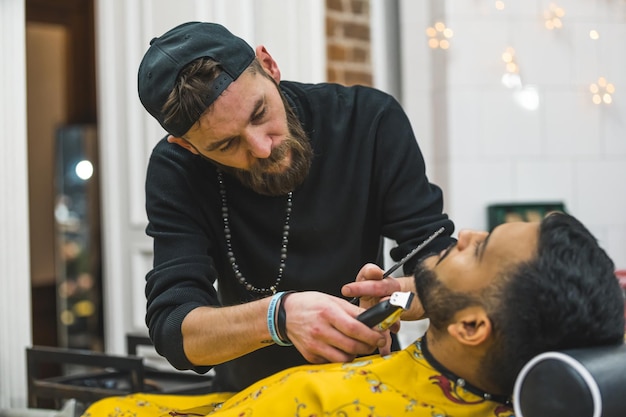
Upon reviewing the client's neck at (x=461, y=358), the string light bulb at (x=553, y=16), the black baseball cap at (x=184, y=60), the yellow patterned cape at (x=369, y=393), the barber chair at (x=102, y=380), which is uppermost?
the string light bulb at (x=553, y=16)

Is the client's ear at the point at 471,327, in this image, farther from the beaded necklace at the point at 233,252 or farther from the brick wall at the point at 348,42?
the brick wall at the point at 348,42

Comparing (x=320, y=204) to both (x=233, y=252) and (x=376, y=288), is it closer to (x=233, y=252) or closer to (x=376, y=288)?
(x=233, y=252)

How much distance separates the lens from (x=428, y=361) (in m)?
1.34

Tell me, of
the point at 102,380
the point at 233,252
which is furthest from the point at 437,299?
the point at 102,380

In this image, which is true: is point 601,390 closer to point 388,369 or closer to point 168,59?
point 388,369

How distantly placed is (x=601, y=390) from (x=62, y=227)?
4.90 meters

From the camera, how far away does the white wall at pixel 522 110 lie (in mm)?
3271

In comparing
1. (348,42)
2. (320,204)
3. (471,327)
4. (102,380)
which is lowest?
(102,380)

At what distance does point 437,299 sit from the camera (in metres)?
1.30

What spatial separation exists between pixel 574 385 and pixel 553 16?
2.52 meters

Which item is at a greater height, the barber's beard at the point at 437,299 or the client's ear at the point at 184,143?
the client's ear at the point at 184,143

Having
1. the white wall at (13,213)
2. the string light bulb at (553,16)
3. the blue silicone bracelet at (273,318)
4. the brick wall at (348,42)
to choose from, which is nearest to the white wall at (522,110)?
the string light bulb at (553,16)

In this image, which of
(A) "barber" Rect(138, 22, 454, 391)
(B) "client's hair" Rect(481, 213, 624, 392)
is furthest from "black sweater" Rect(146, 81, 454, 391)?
(B) "client's hair" Rect(481, 213, 624, 392)

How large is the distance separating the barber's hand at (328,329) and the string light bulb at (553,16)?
2299mm
